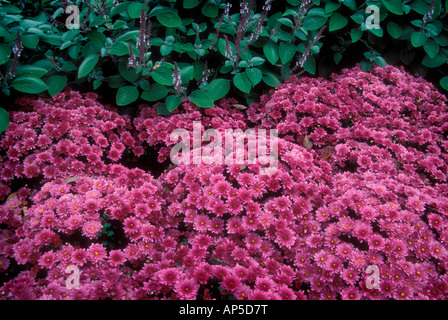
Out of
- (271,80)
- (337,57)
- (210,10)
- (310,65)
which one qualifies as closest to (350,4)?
(337,57)

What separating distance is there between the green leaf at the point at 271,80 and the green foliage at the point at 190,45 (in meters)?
0.01

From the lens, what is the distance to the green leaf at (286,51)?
2979mm

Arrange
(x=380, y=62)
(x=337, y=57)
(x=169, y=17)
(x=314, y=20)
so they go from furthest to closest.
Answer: (x=337, y=57)
(x=380, y=62)
(x=314, y=20)
(x=169, y=17)

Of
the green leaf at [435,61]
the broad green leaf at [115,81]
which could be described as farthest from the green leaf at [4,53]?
the green leaf at [435,61]

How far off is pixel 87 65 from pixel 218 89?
1191mm

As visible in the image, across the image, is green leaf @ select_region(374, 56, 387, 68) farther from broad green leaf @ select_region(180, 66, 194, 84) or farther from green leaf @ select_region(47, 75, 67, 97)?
green leaf @ select_region(47, 75, 67, 97)

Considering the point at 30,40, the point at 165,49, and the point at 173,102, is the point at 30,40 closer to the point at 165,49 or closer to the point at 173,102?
the point at 165,49

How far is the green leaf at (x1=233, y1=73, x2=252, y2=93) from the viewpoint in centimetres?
276

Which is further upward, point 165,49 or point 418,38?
point 418,38

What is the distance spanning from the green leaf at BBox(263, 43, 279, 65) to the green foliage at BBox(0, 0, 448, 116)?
0.05 feet

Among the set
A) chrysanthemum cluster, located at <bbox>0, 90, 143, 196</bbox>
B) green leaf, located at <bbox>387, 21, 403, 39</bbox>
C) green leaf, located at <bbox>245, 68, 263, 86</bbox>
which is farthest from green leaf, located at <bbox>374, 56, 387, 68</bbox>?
chrysanthemum cluster, located at <bbox>0, 90, 143, 196</bbox>

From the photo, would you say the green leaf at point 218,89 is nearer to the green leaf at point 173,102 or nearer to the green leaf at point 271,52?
the green leaf at point 173,102

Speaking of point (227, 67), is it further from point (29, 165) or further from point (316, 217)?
point (29, 165)
